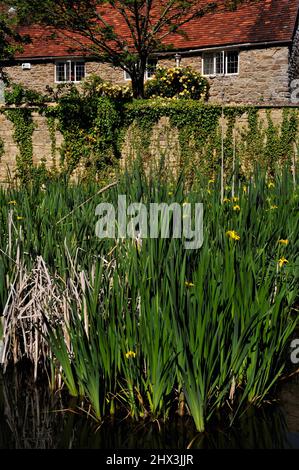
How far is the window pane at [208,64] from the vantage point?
24.3m


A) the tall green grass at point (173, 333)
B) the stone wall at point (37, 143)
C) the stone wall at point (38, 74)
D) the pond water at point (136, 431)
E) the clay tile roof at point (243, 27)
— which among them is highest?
the clay tile roof at point (243, 27)

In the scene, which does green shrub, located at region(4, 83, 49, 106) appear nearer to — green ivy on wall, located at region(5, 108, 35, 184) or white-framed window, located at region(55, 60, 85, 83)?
green ivy on wall, located at region(5, 108, 35, 184)

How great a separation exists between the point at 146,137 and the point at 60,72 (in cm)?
1181

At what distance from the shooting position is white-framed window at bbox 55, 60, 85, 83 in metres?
27.1

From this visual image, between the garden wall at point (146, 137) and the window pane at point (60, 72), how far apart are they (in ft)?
33.7

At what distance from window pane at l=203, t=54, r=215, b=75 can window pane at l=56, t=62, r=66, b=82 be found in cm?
562

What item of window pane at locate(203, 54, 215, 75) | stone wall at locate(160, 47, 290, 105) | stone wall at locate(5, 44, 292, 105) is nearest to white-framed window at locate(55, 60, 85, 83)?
stone wall at locate(5, 44, 292, 105)

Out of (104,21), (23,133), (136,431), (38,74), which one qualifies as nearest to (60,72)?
(38,74)

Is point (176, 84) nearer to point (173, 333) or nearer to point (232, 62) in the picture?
point (232, 62)

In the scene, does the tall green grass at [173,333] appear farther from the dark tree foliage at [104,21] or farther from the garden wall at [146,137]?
the dark tree foliage at [104,21]

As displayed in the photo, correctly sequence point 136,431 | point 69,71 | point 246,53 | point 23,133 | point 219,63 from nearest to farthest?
point 136,431
point 23,133
point 246,53
point 219,63
point 69,71

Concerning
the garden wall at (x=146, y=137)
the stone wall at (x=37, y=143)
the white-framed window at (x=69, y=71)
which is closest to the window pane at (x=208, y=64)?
the white-framed window at (x=69, y=71)

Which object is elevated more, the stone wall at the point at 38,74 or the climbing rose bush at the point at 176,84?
the stone wall at the point at 38,74

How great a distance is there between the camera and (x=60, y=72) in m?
27.3
